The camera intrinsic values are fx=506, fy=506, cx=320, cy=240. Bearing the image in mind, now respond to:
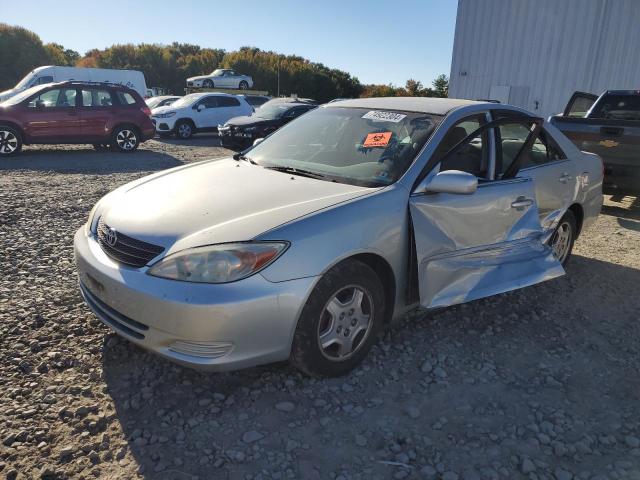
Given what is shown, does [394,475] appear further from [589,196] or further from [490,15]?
[490,15]

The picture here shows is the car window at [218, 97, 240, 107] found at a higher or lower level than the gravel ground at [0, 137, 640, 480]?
higher

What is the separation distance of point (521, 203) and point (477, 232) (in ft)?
1.79

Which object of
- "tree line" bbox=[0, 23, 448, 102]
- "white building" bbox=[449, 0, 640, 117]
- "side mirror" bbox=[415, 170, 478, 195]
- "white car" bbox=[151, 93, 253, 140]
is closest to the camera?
"side mirror" bbox=[415, 170, 478, 195]

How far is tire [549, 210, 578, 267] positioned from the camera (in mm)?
4625

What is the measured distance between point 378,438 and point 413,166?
160 cm

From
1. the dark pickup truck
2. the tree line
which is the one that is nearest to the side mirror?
the dark pickup truck

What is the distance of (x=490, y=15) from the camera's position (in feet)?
56.4

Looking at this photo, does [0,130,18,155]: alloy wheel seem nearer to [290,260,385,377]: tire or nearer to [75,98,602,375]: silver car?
[75,98,602,375]: silver car

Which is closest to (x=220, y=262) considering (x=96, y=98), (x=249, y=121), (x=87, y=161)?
(x=87, y=161)

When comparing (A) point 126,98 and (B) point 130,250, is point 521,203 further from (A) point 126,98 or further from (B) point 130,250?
(A) point 126,98

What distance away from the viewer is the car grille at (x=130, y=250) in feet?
8.38

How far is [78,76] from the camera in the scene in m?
23.1

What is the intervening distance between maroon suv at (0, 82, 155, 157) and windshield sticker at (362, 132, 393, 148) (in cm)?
1038

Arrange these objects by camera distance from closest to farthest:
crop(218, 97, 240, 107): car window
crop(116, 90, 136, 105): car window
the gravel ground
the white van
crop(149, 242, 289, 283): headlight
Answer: the gravel ground → crop(149, 242, 289, 283): headlight → crop(116, 90, 136, 105): car window → crop(218, 97, 240, 107): car window → the white van
